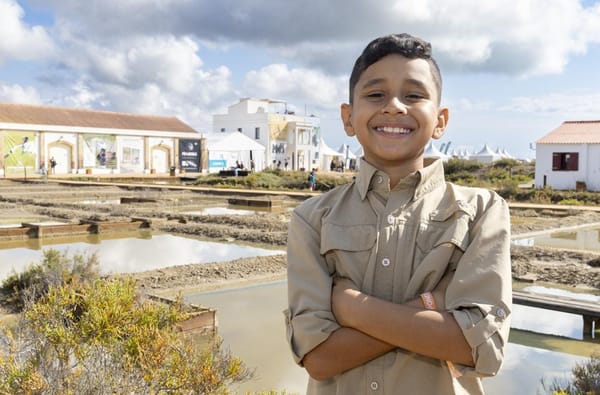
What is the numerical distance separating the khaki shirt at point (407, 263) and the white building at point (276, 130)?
58.5 m

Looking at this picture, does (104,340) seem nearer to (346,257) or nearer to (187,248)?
(346,257)

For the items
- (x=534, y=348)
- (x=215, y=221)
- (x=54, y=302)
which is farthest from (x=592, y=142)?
(x=54, y=302)

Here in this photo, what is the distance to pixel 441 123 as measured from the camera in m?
1.99

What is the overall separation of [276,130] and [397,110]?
61.0m

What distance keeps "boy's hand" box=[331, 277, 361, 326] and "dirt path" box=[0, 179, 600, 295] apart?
3159 millimetres

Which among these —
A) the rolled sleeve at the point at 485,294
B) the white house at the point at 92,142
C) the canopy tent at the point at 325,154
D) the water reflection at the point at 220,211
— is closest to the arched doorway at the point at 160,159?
the white house at the point at 92,142

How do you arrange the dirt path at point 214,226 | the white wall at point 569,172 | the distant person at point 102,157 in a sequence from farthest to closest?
1. the distant person at point 102,157
2. the white wall at point 569,172
3. the dirt path at point 214,226

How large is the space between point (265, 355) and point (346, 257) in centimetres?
437

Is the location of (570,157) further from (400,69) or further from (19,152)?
(19,152)

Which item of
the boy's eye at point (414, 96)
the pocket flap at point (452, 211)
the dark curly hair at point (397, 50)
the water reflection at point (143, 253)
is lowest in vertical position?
the water reflection at point (143, 253)

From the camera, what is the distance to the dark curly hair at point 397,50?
5.90 feet

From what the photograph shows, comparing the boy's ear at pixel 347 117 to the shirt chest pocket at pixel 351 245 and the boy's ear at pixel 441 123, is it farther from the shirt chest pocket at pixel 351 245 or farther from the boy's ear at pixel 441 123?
the shirt chest pocket at pixel 351 245

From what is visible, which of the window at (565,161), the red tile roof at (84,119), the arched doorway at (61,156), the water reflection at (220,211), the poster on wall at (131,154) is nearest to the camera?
the water reflection at (220,211)

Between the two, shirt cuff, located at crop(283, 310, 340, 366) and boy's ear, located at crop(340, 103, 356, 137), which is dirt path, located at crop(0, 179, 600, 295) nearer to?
boy's ear, located at crop(340, 103, 356, 137)
